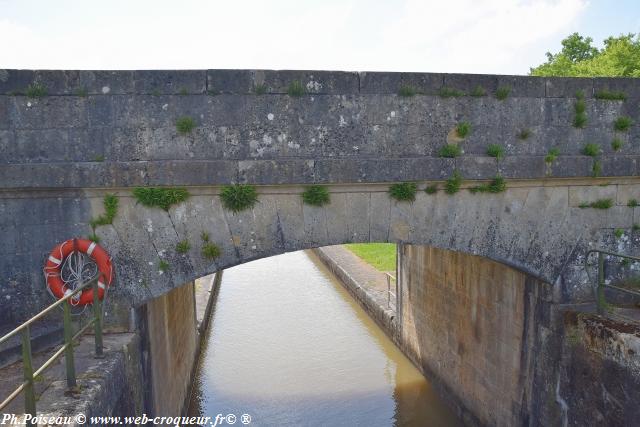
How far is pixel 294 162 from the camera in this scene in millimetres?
4891

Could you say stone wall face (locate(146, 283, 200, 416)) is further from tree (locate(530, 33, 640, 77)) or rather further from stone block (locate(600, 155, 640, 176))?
tree (locate(530, 33, 640, 77))

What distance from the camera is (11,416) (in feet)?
10.8

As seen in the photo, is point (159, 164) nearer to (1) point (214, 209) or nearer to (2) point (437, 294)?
(1) point (214, 209)

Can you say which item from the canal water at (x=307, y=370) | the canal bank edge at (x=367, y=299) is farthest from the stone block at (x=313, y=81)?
the canal bank edge at (x=367, y=299)

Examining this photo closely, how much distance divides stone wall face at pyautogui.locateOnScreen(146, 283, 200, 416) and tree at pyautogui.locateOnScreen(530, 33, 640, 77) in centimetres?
1720

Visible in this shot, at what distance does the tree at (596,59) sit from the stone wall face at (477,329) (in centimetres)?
1327

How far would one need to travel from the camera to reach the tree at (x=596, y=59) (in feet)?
63.3

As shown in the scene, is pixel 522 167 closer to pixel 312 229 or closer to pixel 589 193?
pixel 589 193

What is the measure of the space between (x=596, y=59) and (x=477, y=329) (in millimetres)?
19235

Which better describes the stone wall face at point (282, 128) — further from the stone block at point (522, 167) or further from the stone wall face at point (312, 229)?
the stone wall face at point (312, 229)

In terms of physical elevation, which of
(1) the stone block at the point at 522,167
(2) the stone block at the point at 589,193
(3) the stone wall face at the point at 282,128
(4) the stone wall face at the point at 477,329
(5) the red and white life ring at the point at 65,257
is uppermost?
(3) the stone wall face at the point at 282,128

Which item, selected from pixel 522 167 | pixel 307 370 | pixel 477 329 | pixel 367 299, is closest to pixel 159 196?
pixel 522 167

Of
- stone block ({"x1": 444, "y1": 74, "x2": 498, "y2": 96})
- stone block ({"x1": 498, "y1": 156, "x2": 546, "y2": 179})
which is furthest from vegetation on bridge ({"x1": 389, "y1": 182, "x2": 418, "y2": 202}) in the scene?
stone block ({"x1": 444, "y1": 74, "x2": 498, "y2": 96})

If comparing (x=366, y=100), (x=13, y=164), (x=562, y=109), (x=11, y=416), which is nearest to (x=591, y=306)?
(x=562, y=109)
